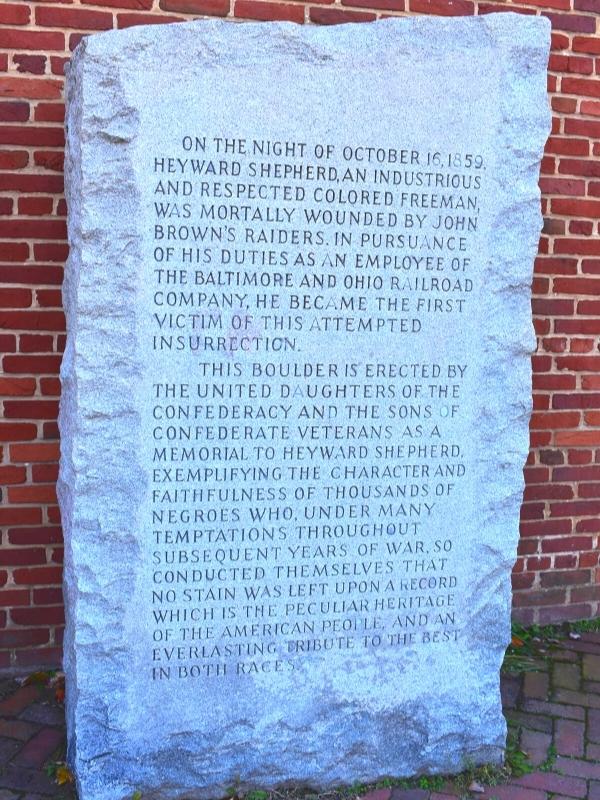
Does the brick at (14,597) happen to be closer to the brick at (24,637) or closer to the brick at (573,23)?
the brick at (24,637)

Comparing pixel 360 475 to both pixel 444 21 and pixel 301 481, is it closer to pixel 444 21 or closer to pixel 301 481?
pixel 301 481

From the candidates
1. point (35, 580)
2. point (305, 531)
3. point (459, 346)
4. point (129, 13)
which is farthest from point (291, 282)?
point (35, 580)

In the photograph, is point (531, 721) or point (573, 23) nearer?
point (531, 721)

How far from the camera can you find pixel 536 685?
342 cm

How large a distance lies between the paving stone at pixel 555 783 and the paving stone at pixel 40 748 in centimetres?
153

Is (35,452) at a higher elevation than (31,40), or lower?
lower

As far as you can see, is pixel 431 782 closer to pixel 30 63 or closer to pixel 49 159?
pixel 49 159

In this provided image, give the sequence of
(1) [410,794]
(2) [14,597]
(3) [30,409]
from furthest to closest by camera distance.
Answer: (2) [14,597] → (3) [30,409] → (1) [410,794]

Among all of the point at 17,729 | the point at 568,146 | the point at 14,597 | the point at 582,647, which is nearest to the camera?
the point at 17,729

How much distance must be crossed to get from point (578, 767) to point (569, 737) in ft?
0.57

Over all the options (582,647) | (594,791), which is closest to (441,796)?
(594,791)

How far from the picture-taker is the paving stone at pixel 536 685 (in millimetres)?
3352

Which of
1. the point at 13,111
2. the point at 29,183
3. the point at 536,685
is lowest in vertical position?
the point at 536,685

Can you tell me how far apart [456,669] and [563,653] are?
3.51 ft
